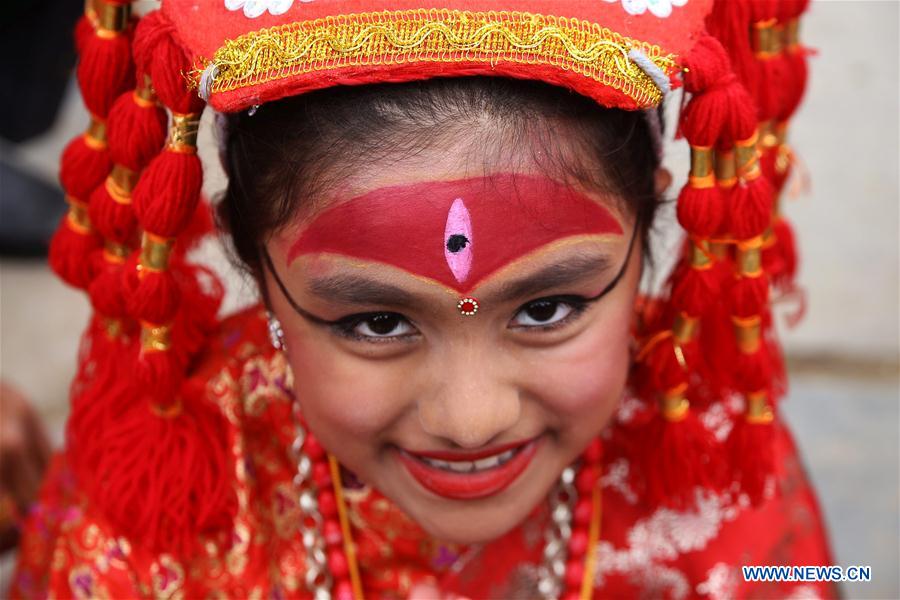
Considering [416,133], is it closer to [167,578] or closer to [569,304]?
[569,304]

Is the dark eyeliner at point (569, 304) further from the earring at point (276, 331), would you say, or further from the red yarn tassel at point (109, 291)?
the red yarn tassel at point (109, 291)

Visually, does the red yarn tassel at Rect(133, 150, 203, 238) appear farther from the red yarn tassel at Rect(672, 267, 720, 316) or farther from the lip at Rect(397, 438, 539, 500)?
the red yarn tassel at Rect(672, 267, 720, 316)

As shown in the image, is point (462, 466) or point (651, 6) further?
point (462, 466)

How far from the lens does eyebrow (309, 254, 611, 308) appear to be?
3.83 ft

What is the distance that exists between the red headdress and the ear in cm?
8

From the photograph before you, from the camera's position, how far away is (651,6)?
115cm

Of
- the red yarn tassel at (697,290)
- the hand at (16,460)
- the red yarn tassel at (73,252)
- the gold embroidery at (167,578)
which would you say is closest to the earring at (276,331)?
the red yarn tassel at (73,252)

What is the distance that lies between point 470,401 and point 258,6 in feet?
1.51

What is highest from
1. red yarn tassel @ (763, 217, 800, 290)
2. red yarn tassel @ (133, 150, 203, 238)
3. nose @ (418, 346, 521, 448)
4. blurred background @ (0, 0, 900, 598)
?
red yarn tassel @ (133, 150, 203, 238)

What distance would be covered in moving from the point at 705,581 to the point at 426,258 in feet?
2.17

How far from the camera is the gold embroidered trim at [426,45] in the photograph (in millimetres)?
1078

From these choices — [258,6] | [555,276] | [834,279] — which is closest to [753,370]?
[555,276]

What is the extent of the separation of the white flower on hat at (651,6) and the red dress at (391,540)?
60 centimetres

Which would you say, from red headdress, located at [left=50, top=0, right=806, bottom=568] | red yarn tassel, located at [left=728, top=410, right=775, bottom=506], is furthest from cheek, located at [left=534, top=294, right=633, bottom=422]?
red yarn tassel, located at [left=728, top=410, right=775, bottom=506]
